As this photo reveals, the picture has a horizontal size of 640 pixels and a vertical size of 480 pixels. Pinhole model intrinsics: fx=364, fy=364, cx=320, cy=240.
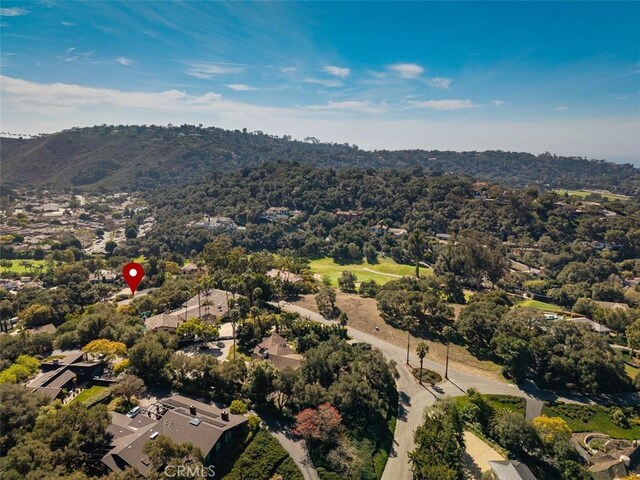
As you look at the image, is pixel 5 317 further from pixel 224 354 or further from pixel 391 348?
pixel 391 348

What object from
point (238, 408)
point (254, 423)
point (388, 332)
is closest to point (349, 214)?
point (388, 332)

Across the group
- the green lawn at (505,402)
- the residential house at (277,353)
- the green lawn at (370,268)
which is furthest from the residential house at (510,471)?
the green lawn at (370,268)

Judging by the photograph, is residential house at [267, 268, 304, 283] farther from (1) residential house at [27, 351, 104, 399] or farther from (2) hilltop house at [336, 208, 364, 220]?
(2) hilltop house at [336, 208, 364, 220]

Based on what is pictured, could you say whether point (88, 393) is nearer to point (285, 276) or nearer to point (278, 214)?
point (285, 276)

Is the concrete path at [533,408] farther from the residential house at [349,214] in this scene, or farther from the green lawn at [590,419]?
the residential house at [349,214]

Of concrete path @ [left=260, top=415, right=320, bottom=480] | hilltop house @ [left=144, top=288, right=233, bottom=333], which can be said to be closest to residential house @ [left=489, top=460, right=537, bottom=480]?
concrete path @ [left=260, top=415, right=320, bottom=480]
